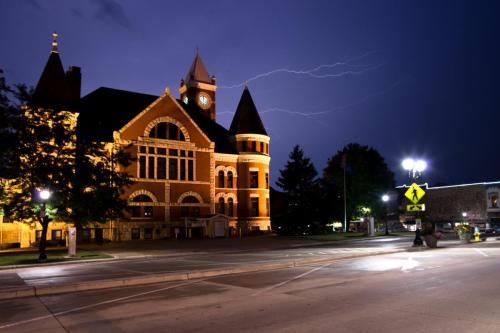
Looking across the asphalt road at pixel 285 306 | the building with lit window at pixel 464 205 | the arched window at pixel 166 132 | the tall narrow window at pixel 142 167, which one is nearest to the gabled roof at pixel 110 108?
the arched window at pixel 166 132

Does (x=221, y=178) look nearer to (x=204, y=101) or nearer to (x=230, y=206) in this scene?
(x=230, y=206)

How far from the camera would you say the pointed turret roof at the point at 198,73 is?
80375 millimetres

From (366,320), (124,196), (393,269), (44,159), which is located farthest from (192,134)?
(366,320)

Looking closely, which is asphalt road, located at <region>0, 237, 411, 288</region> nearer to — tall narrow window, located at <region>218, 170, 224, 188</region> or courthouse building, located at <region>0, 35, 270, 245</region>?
courthouse building, located at <region>0, 35, 270, 245</region>

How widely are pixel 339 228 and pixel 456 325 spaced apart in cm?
7080

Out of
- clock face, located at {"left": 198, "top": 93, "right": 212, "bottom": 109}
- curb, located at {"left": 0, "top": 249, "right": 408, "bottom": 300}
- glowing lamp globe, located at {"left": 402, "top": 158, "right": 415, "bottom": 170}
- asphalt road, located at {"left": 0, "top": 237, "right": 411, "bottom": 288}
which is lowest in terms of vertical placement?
asphalt road, located at {"left": 0, "top": 237, "right": 411, "bottom": 288}

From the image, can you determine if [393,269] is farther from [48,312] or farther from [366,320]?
[48,312]

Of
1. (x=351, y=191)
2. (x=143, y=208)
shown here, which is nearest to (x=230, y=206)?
(x=143, y=208)

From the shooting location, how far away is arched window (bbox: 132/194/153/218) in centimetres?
5147

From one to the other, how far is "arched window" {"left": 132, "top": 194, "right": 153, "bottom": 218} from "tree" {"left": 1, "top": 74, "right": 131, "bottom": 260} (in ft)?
67.6

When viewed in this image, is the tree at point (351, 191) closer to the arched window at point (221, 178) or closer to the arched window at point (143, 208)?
the arched window at point (221, 178)

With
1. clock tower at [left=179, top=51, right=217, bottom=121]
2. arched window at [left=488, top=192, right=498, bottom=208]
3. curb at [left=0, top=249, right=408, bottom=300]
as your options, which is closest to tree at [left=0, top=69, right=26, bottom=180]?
curb at [left=0, top=249, right=408, bottom=300]

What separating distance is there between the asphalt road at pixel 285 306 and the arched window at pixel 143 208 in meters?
37.1

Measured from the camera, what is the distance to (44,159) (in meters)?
28.4
